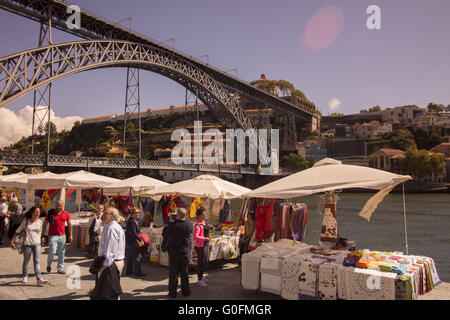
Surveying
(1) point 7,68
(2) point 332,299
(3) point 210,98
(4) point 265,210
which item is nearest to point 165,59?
(3) point 210,98

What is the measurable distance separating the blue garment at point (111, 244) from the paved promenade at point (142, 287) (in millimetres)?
1373

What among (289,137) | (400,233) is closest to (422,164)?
(289,137)

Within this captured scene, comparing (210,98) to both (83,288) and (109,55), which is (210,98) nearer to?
(109,55)

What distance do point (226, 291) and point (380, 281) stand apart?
2.70 metres

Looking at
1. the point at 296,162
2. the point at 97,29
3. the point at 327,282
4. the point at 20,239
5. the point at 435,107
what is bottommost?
the point at 327,282

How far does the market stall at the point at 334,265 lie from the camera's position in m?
5.05

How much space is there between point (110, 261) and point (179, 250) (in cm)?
145

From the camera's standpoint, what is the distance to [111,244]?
5.02 meters

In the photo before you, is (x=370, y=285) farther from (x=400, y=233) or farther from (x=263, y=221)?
(x=400, y=233)

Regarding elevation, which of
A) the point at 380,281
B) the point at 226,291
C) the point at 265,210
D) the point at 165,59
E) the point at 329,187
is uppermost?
the point at 165,59

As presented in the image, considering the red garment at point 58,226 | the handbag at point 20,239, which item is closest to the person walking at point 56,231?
the red garment at point 58,226

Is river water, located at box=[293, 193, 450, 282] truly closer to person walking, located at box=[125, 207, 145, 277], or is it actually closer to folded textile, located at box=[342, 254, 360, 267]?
folded textile, located at box=[342, 254, 360, 267]

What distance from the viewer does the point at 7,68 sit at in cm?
2398

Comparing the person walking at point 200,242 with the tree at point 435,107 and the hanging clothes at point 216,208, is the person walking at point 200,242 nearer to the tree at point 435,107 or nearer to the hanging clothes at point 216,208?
the hanging clothes at point 216,208
